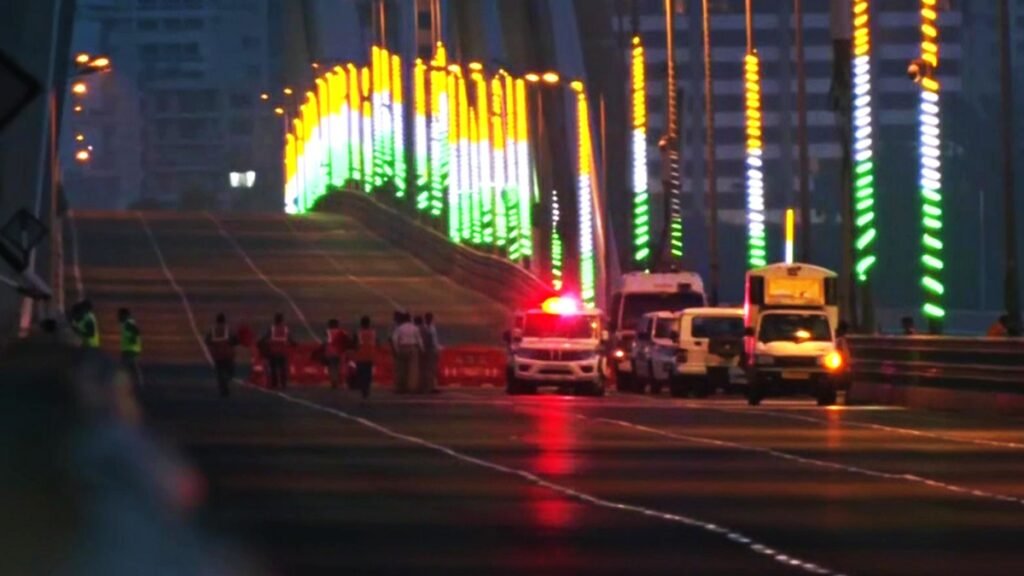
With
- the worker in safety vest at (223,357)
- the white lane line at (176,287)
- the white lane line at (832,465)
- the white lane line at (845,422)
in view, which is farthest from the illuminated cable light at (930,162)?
the white lane line at (176,287)

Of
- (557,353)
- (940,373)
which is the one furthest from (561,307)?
(940,373)

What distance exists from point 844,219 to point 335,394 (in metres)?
11.3

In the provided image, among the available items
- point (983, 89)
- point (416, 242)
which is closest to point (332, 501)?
point (416, 242)

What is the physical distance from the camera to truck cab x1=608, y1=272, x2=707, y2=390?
58.4 metres

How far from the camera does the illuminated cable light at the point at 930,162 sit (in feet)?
144

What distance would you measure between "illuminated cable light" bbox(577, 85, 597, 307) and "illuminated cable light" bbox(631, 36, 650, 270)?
1364 millimetres

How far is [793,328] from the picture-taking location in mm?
47156

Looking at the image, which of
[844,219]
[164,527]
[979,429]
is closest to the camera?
[164,527]

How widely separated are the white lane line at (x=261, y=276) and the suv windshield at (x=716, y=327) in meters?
22.0

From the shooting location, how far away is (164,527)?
9.03 m

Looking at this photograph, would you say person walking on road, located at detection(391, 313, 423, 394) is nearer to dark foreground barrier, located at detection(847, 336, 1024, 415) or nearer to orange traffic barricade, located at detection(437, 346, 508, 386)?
dark foreground barrier, located at detection(847, 336, 1024, 415)

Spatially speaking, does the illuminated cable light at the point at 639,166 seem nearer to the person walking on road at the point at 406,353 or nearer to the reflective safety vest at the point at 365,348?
the person walking on road at the point at 406,353

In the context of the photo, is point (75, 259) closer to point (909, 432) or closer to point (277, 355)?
point (277, 355)

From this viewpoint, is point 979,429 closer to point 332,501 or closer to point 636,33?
point 332,501
